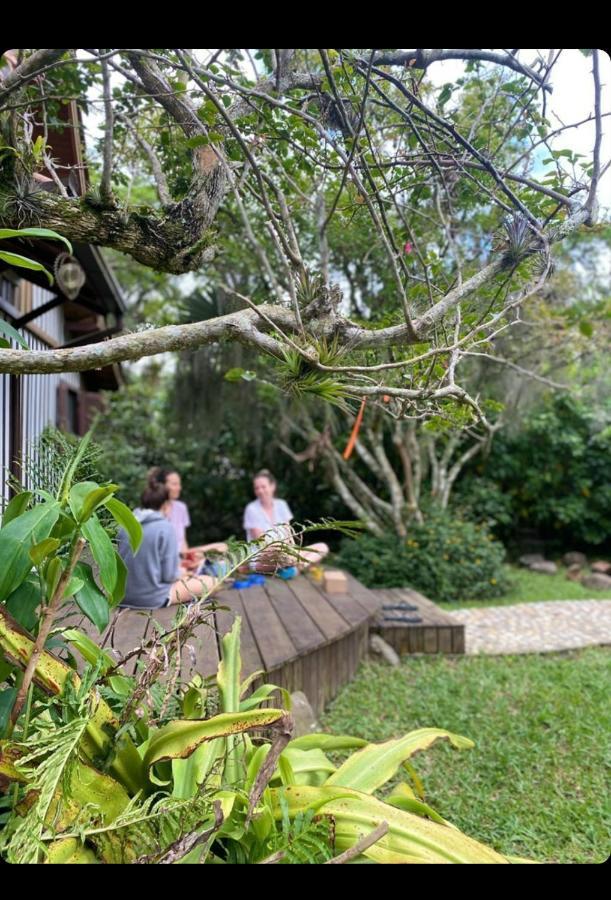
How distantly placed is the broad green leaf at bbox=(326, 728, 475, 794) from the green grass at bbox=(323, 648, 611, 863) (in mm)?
607

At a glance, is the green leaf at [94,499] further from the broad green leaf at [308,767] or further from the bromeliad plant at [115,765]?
the broad green leaf at [308,767]

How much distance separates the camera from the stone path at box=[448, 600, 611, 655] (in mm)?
4992

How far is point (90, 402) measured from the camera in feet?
23.8

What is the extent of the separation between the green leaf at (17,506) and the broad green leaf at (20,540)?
126 millimetres

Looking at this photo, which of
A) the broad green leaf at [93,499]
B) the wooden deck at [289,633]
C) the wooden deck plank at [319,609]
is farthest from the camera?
the wooden deck plank at [319,609]

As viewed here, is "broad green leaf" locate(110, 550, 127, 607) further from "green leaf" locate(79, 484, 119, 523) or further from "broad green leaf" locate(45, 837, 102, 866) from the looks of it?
"broad green leaf" locate(45, 837, 102, 866)

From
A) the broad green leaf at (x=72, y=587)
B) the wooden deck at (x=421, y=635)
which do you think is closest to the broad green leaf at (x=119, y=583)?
the broad green leaf at (x=72, y=587)

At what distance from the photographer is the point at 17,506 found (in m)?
1.67

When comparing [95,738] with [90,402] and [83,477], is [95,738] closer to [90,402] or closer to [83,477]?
[83,477]

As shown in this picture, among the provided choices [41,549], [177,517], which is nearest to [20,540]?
[41,549]

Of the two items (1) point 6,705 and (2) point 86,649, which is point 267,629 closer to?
(2) point 86,649

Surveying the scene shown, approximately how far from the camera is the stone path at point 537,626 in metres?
4.99

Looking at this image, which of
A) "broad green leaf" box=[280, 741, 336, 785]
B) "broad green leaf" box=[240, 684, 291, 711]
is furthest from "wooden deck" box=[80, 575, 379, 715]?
"broad green leaf" box=[280, 741, 336, 785]
